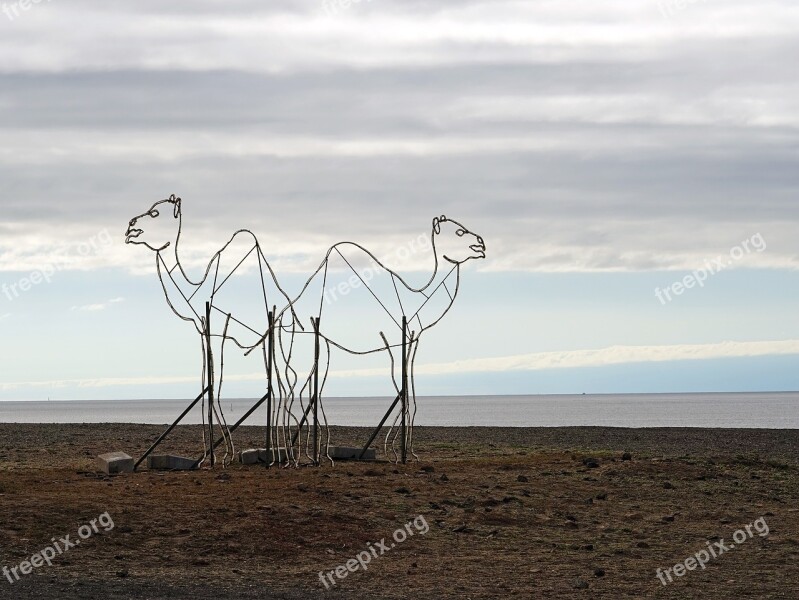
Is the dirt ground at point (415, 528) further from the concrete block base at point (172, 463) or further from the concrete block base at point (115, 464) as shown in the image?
the concrete block base at point (172, 463)

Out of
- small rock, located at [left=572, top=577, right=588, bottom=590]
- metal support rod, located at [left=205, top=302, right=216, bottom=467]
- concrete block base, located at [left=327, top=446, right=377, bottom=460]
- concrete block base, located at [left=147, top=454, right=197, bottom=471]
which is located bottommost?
small rock, located at [left=572, top=577, right=588, bottom=590]

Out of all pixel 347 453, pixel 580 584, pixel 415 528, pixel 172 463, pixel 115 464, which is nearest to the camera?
pixel 580 584

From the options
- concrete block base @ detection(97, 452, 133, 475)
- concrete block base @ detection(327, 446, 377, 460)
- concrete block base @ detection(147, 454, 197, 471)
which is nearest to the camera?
concrete block base @ detection(97, 452, 133, 475)

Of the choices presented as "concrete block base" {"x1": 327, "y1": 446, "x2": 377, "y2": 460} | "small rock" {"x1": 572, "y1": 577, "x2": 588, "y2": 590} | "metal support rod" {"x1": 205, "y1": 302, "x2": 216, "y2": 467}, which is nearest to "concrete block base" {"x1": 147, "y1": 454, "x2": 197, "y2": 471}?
"metal support rod" {"x1": 205, "y1": 302, "x2": 216, "y2": 467}

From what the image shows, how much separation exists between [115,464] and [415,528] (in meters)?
6.85

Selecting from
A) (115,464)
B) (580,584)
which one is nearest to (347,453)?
(115,464)

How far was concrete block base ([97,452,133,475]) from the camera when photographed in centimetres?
1885

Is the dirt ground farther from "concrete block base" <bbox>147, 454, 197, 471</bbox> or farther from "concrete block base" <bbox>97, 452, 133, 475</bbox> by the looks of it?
"concrete block base" <bbox>147, 454, 197, 471</bbox>

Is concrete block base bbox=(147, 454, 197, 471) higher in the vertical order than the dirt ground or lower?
higher

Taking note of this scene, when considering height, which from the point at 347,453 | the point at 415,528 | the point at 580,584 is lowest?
the point at 580,584

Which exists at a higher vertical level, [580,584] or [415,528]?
[415,528]

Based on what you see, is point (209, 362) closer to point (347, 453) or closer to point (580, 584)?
point (347, 453)

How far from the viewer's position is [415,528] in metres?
14.3

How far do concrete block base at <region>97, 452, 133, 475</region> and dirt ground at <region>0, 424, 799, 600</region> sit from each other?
0.38 meters
